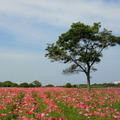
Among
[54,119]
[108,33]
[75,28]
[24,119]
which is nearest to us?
[24,119]

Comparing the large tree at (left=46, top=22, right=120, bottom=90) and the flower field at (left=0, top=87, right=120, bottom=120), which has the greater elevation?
the large tree at (left=46, top=22, right=120, bottom=90)

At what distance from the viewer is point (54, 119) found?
7.03 meters

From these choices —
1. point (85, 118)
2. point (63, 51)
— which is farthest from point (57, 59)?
point (85, 118)

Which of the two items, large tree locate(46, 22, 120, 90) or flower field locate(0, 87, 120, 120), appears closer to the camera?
flower field locate(0, 87, 120, 120)

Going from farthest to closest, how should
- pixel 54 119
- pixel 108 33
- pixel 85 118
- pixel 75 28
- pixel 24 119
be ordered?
1. pixel 108 33
2. pixel 75 28
3. pixel 85 118
4. pixel 54 119
5. pixel 24 119

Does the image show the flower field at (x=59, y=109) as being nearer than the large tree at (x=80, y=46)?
Yes

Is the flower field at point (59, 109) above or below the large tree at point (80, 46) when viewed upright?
below

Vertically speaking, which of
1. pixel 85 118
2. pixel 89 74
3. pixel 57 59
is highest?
pixel 57 59

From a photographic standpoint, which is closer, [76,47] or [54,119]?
[54,119]

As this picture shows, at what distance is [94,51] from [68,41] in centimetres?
339

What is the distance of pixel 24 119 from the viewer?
644 centimetres

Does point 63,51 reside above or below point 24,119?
above

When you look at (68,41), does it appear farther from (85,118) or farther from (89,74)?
(85,118)

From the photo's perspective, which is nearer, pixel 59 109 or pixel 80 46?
pixel 59 109
